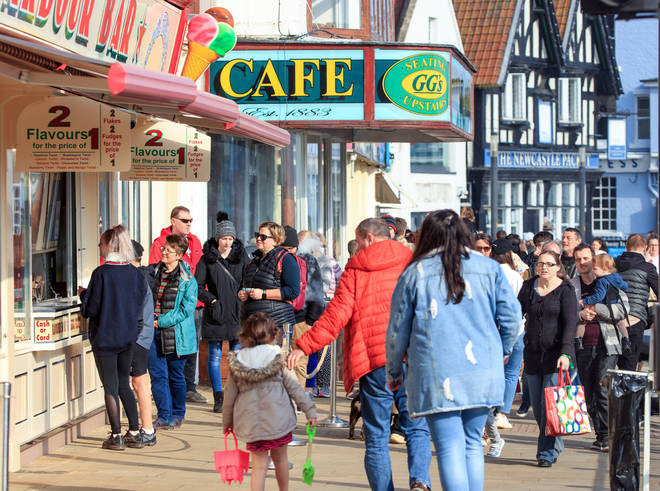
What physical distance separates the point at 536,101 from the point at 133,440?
40.0 meters

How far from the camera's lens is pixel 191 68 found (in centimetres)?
1260

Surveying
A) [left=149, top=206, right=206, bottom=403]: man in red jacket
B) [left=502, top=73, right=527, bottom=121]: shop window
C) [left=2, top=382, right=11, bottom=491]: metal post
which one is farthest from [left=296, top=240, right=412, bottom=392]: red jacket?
[left=502, top=73, right=527, bottom=121]: shop window

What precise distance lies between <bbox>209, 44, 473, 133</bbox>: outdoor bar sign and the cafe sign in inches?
117

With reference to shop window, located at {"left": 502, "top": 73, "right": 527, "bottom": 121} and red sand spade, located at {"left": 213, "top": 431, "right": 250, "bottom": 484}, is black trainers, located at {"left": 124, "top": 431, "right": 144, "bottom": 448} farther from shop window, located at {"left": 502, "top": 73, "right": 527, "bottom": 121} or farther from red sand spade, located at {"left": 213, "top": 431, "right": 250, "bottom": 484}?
shop window, located at {"left": 502, "top": 73, "right": 527, "bottom": 121}

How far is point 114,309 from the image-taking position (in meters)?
8.94

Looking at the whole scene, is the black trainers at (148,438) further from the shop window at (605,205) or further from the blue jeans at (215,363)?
the shop window at (605,205)

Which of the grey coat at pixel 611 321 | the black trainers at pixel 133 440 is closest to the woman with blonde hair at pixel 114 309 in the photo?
the black trainers at pixel 133 440

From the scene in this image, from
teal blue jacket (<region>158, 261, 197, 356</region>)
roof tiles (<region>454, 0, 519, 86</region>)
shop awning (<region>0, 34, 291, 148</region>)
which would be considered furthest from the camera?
roof tiles (<region>454, 0, 519, 86</region>)

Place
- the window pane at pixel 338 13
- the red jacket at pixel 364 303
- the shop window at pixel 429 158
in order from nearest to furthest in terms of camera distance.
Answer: the red jacket at pixel 364 303, the window pane at pixel 338 13, the shop window at pixel 429 158

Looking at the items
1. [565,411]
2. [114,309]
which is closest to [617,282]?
[565,411]

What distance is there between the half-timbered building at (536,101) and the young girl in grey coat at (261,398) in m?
38.2

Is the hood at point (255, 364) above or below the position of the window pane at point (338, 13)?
below

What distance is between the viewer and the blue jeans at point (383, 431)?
22.6 feet

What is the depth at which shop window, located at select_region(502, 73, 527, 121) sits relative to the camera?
152 feet
